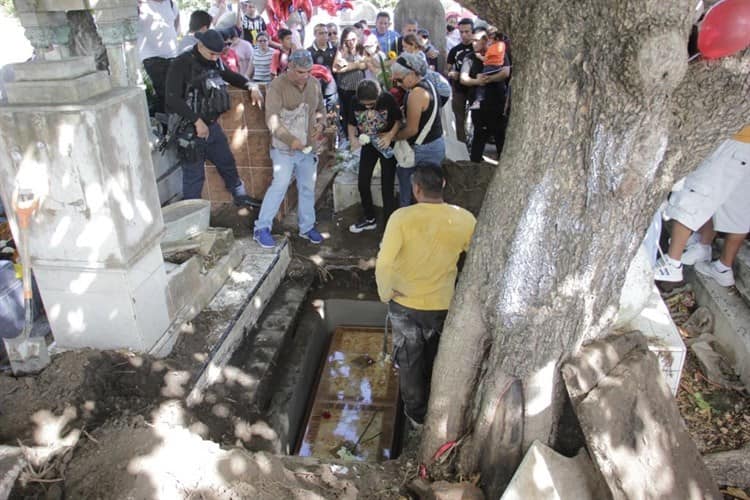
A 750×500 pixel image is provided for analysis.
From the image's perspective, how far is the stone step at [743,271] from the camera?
15.7 feet

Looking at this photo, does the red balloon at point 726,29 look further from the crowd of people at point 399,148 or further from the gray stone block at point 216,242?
the gray stone block at point 216,242

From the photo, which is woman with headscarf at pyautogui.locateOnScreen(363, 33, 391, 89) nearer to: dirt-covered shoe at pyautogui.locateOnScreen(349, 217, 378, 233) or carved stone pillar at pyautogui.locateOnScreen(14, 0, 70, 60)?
dirt-covered shoe at pyautogui.locateOnScreen(349, 217, 378, 233)

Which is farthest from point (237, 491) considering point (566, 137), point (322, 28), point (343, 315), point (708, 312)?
point (322, 28)

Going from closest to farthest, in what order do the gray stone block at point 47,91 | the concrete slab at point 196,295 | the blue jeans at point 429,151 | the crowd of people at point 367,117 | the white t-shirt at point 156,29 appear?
1. the gray stone block at point 47,91
2. the crowd of people at point 367,117
3. the concrete slab at point 196,295
4. the blue jeans at point 429,151
5. the white t-shirt at point 156,29

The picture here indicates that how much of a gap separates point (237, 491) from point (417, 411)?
1716 millimetres

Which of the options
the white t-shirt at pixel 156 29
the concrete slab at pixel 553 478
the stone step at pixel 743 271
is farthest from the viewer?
the white t-shirt at pixel 156 29

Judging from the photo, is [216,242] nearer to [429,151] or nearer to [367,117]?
[367,117]

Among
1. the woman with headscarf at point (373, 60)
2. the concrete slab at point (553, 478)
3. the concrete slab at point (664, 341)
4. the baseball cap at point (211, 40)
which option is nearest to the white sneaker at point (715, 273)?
the concrete slab at point (664, 341)

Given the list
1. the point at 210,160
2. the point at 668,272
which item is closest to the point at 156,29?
the point at 210,160

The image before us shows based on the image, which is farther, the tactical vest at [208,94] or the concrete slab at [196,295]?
the tactical vest at [208,94]

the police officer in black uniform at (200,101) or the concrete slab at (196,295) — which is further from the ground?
the police officer in black uniform at (200,101)

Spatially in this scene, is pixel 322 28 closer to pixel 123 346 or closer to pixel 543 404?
pixel 123 346

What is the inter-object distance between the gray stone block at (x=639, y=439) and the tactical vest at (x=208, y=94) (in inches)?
159

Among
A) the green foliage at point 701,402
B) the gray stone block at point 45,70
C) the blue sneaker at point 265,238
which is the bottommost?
the green foliage at point 701,402
